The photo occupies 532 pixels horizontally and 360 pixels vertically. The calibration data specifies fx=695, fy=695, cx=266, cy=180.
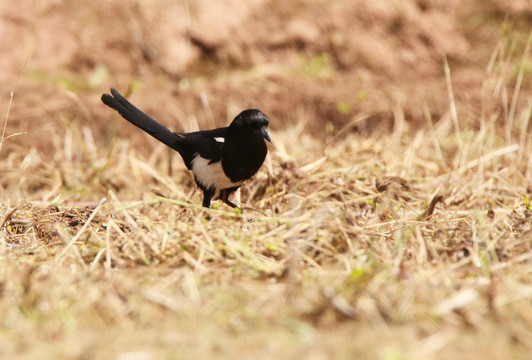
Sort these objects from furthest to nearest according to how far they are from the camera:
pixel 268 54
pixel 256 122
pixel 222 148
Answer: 1. pixel 268 54
2. pixel 222 148
3. pixel 256 122

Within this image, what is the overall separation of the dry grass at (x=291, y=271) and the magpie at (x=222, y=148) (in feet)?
0.72

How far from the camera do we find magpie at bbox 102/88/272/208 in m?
3.61

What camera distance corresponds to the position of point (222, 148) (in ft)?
12.3

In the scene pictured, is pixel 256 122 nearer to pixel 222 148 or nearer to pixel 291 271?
pixel 222 148

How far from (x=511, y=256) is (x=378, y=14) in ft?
14.8

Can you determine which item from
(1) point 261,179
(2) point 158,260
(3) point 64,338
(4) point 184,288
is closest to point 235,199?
(1) point 261,179

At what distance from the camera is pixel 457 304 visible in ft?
6.64

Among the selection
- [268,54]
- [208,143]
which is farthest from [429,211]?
[268,54]

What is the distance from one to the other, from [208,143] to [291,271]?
1770 mm

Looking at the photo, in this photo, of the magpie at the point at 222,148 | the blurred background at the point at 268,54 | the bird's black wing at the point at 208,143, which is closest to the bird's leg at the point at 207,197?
the magpie at the point at 222,148

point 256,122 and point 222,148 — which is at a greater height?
→ point 256,122

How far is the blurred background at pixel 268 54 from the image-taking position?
576 cm

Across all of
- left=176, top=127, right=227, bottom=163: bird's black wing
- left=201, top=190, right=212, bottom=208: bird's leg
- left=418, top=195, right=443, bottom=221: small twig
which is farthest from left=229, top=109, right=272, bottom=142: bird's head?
left=418, top=195, right=443, bottom=221: small twig

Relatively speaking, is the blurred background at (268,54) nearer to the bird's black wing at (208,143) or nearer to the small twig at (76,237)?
the bird's black wing at (208,143)
